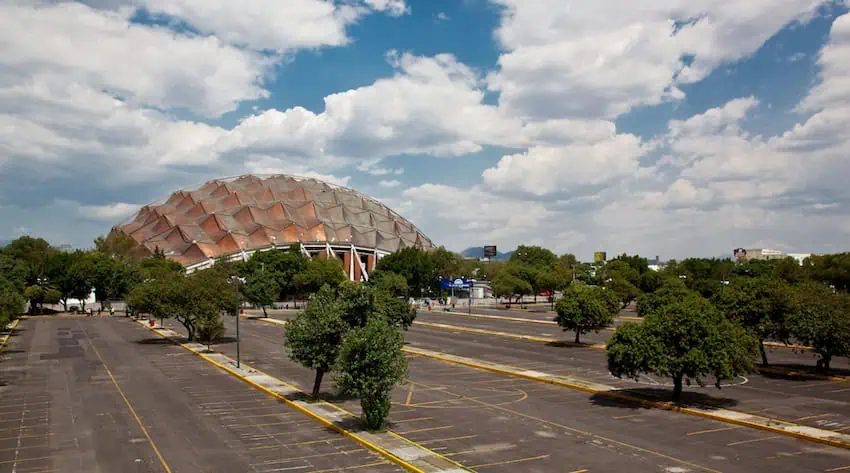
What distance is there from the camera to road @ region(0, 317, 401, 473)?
69.8 feet

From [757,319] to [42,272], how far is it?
108 meters

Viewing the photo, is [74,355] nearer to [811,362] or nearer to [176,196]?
[811,362]

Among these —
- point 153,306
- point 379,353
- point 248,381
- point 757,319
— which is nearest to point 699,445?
point 379,353

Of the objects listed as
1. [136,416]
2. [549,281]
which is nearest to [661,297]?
[136,416]

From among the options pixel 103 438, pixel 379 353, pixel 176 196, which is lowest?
pixel 103 438

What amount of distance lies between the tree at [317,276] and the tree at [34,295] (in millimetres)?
40105

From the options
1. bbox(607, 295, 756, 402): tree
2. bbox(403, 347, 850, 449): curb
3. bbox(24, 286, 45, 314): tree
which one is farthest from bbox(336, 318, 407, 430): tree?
bbox(24, 286, 45, 314): tree

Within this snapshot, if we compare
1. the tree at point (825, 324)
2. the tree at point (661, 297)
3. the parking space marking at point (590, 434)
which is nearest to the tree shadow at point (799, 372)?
the tree at point (825, 324)

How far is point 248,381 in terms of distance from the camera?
37312 mm

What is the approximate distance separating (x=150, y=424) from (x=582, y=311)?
39871 mm

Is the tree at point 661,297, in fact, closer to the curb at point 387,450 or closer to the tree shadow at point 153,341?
the curb at point 387,450

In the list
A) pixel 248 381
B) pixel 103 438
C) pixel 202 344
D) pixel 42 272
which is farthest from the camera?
pixel 42 272

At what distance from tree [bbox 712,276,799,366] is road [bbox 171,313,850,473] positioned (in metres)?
14.6

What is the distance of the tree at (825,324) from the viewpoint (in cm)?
3703
